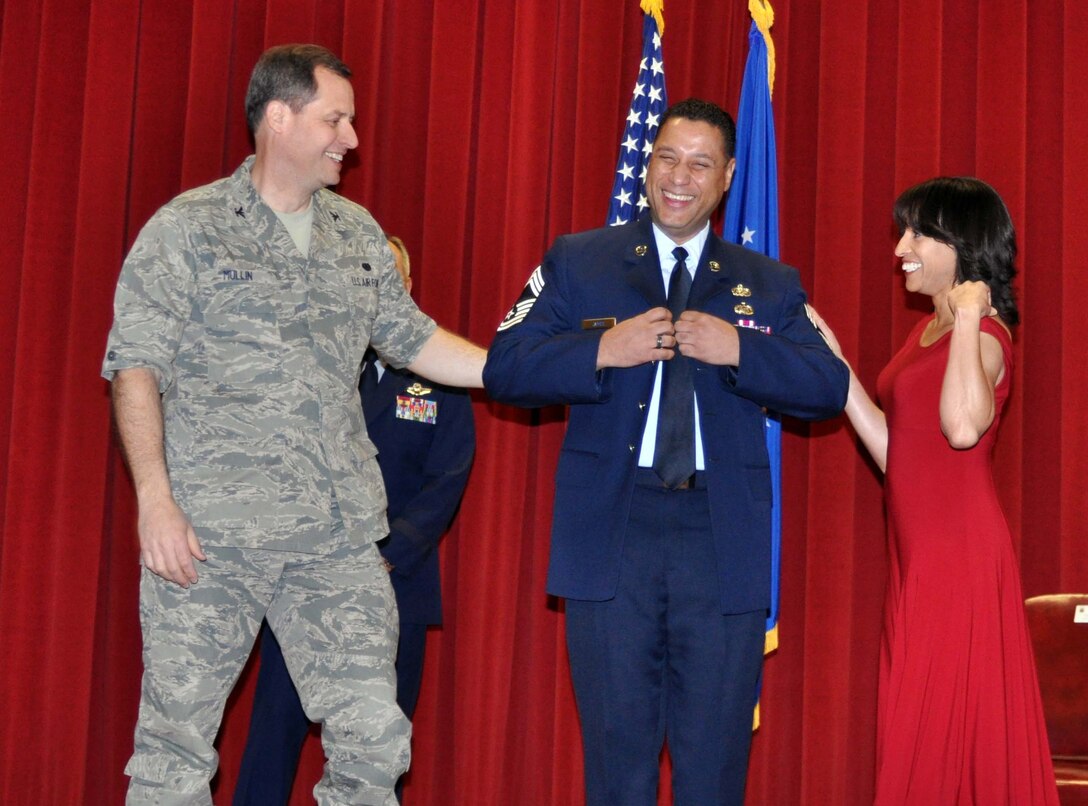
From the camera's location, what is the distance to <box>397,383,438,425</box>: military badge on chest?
162 inches

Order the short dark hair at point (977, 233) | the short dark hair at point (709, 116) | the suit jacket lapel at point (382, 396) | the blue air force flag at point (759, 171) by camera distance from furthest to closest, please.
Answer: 1. the blue air force flag at point (759, 171)
2. the suit jacket lapel at point (382, 396)
3. the short dark hair at point (977, 233)
4. the short dark hair at point (709, 116)

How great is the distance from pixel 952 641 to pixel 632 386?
130 centimetres

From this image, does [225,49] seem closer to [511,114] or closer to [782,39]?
[511,114]

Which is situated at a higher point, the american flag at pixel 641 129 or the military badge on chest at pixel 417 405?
the american flag at pixel 641 129

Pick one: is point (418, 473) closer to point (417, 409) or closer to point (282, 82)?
point (417, 409)

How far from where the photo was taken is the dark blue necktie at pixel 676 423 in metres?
2.79

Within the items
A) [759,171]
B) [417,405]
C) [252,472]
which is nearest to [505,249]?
[417,405]

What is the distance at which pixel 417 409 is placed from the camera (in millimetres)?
4148

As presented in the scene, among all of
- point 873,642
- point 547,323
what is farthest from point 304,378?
point 873,642

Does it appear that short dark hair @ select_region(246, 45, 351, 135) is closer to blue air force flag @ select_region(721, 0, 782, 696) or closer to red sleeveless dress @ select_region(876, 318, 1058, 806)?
blue air force flag @ select_region(721, 0, 782, 696)

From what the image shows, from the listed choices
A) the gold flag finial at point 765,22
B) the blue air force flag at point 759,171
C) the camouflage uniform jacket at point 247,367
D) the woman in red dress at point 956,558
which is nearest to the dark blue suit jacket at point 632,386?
the camouflage uniform jacket at point 247,367

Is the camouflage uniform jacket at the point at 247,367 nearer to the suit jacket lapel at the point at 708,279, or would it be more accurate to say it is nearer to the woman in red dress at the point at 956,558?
the suit jacket lapel at the point at 708,279

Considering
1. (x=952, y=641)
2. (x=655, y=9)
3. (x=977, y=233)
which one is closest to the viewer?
(x=952, y=641)

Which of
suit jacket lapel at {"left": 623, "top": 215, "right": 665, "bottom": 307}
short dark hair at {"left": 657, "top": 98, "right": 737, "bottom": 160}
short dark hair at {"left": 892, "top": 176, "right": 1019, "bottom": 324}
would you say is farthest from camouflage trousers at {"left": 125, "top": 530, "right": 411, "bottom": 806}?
short dark hair at {"left": 892, "top": 176, "right": 1019, "bottom": 324}
